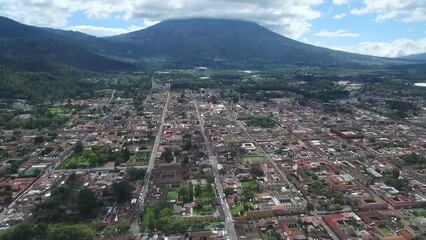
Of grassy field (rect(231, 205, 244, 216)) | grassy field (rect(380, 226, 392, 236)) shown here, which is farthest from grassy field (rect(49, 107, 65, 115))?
grassy field (rect(380, 226, 392, 236))

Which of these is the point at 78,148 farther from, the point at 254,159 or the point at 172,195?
the point at 254,159

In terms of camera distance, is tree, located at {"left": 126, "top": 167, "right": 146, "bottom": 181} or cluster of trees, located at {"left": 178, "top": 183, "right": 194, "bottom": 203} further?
tree, located at {"left": 126, "top": 167, "right": 146, "bottom": 181}

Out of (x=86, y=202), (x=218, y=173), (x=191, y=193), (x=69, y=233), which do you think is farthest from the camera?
(x=218, y=173)

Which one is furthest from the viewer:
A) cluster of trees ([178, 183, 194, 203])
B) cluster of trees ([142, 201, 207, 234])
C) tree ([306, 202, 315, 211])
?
cluster of trees ([178, 183, 194, 203])

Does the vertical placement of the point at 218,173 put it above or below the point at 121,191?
below

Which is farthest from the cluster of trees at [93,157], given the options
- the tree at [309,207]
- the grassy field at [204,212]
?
the tree at [309,207]

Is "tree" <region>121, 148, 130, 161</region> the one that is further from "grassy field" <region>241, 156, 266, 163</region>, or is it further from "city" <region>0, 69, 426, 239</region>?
"grassy field" <region>241, 156, 266, 163</region>

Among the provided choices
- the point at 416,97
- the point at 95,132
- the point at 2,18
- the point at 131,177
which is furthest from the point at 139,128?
the point at 2,18

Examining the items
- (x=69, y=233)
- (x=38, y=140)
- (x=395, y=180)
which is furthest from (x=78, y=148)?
(x=395, y=180)
